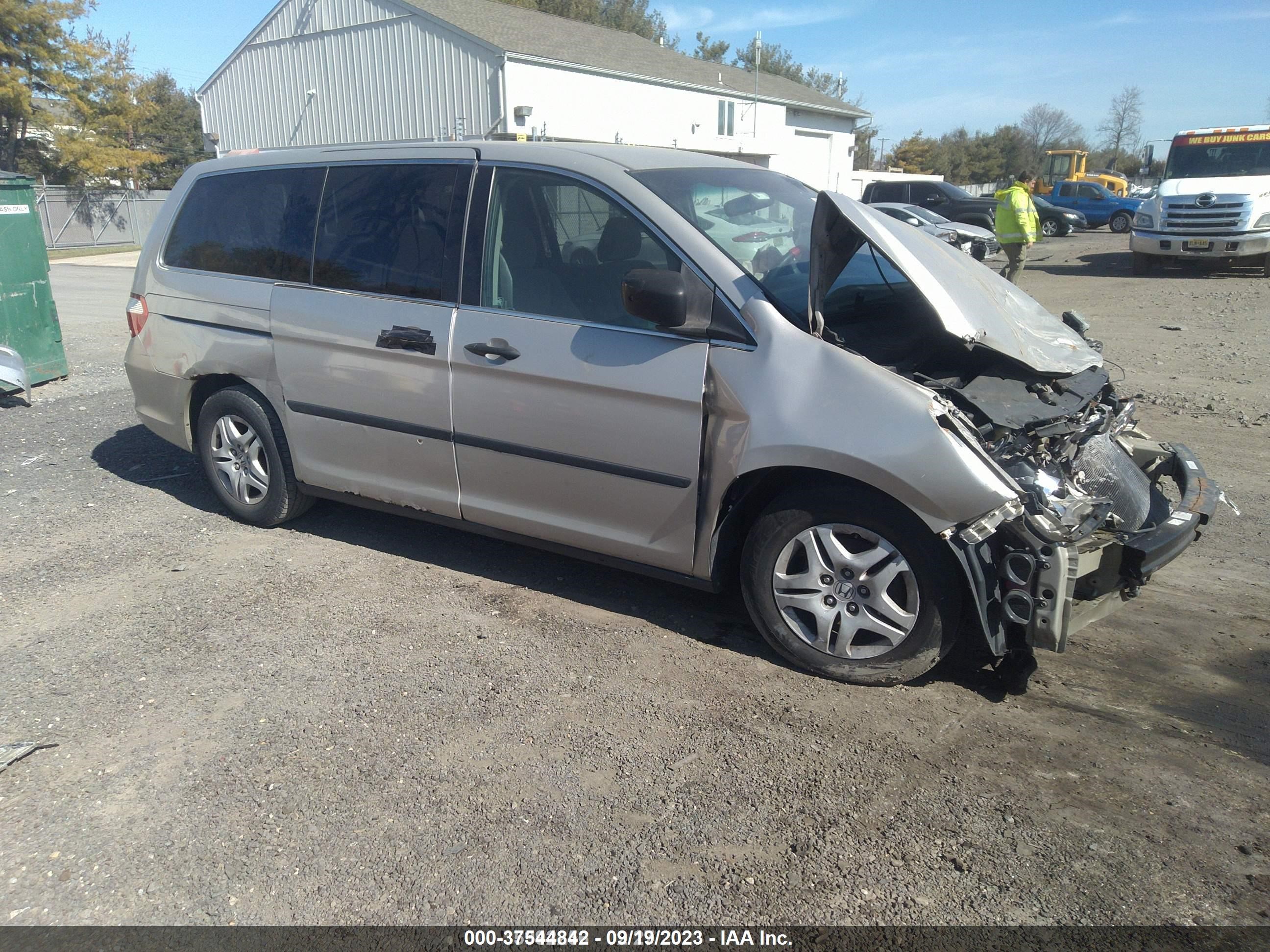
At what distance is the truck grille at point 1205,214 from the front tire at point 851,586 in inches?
618

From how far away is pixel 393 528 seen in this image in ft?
17.9

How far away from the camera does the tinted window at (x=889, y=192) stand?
2731 centimetres

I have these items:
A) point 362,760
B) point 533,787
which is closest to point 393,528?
point 362,760

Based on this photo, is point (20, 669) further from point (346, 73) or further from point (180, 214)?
point (346, 73)

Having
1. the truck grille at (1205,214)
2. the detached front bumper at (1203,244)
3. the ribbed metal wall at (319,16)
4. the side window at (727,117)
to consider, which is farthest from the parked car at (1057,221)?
the ribbed metal wall at (319,16)

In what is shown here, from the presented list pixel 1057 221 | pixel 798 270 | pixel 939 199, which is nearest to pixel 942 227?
pixel 939 199

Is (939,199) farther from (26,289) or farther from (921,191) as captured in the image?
(26,289)

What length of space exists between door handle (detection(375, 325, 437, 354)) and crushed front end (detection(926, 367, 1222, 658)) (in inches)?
85.6

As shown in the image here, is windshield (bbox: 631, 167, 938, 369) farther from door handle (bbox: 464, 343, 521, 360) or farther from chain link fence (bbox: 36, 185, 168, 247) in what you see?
chain link fence (bbox: 36, 185, 168, 247)

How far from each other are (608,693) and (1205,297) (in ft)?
44.4

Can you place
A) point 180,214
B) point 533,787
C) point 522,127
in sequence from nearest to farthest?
point 533,787, point 180,214, point 522,127

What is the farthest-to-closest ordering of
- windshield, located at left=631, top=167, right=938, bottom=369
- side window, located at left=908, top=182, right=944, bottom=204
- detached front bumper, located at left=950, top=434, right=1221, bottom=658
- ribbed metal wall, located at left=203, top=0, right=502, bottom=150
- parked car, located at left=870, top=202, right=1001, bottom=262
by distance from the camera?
side window, located at left=908, top=182, right=944, bottom=204
ribbed metal wall, located at left=203, top=0, right=502, bottom=150
parked car, located at left=870, top=202, right=1001, bottom=262
windshield, located at left=631, top=167, right=938, bottom=369
detached front bumper, located at left=950, top=434, right=1221, bottom=658

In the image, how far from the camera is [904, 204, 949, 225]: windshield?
20.9 meters

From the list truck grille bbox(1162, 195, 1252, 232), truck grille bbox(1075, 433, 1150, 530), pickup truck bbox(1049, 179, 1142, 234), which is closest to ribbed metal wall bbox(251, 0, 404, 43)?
truck grille bbox(1162, 195, 1252, 232)
